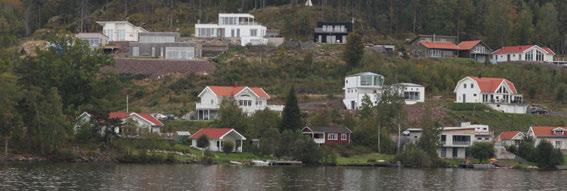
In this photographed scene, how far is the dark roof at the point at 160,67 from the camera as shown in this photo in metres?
118

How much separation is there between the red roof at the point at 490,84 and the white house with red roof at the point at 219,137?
29.8 meters

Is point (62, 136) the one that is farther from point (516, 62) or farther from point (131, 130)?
point (516, 62)

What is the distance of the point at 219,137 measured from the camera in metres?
92.4

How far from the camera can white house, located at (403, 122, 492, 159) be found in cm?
10000

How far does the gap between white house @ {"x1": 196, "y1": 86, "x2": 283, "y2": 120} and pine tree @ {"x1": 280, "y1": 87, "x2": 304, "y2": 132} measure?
9.01 metres

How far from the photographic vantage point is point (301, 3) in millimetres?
140625


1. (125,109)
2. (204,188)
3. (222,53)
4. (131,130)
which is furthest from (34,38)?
(204,188)

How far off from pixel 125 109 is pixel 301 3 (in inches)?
1617

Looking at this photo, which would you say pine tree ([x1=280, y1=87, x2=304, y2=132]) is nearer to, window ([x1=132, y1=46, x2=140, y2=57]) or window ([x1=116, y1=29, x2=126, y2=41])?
window ([x1=132, y1=46, x2=140, y2=57])

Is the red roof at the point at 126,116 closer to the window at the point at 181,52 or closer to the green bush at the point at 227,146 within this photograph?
the green bush at the point at 227,146

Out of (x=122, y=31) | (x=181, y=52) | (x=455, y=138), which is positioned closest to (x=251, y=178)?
(x=455, y=138)

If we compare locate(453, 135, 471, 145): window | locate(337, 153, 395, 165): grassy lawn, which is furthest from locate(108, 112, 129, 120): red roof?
locate(453, 135, 471, 145): window

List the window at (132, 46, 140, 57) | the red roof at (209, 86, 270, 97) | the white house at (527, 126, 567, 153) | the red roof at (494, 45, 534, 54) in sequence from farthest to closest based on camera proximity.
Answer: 1. the red roof at (494, 45, 534, 54)
2. the window at (132, 46, 140, 57)
3. the red roof at (209, 86, 270, 97)
4. the white house at (527, 126, 567, 153)

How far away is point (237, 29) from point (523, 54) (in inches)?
1214
